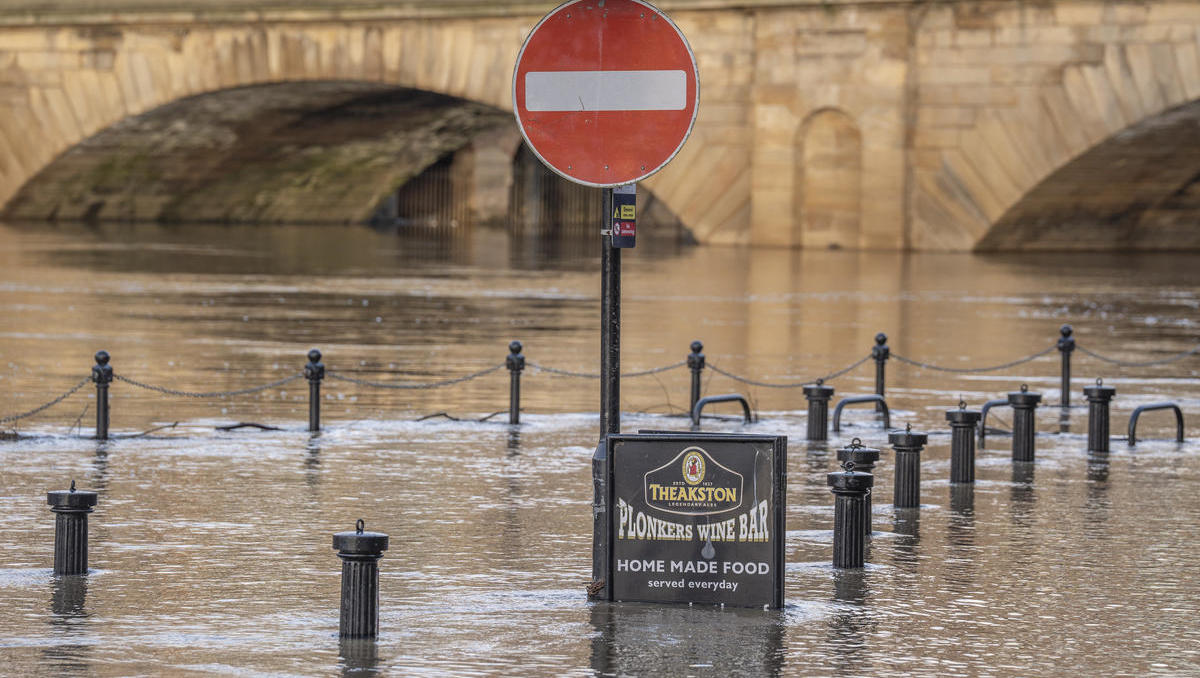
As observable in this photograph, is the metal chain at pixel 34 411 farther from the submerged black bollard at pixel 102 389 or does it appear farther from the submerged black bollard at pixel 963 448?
the submerged black bollard at pixel 963 448

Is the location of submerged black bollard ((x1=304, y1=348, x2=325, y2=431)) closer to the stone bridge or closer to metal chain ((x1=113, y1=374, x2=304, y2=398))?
metal chain ((x1=113, y1=374, x2=304, y2=398))

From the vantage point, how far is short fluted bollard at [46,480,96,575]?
8125 millimetres

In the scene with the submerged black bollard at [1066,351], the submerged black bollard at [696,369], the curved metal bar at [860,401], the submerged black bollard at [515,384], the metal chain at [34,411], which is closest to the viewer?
the curved metal bar at [860,401]

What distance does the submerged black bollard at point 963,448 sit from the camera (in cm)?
1111

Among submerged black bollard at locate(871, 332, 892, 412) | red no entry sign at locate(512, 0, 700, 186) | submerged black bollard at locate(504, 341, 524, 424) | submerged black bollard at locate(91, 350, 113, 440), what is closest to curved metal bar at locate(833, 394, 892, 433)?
submerged black bollard at locate(871, 332, 892, 412)

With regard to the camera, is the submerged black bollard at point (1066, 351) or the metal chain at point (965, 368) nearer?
the submerged black bollard at point (1066, 351)

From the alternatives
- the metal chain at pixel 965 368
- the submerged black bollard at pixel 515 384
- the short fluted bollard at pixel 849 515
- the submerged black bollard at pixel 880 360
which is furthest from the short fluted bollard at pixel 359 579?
the metal chain at pixel 965 368

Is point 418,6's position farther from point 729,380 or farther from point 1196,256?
point 729,380

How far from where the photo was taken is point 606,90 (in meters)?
7.64

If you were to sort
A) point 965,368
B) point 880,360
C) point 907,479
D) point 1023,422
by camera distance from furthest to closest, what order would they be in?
1. point 965,368
2. point 880,360
3. point 1023,422
4. point 907,479

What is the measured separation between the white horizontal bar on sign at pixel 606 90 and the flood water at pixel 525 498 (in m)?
1.83

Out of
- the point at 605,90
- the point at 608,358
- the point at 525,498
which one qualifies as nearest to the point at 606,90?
the point at 605,90

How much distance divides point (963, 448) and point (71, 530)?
500 centimetres

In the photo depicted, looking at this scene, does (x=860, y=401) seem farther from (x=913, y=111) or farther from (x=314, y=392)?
(x=913, y=111)
